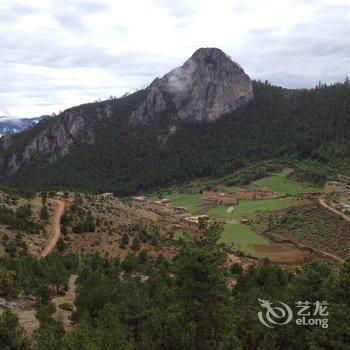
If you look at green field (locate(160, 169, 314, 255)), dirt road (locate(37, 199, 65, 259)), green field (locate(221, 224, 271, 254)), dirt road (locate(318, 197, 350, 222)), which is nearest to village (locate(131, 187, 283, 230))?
green field (locate(160, 169, 314, 255))

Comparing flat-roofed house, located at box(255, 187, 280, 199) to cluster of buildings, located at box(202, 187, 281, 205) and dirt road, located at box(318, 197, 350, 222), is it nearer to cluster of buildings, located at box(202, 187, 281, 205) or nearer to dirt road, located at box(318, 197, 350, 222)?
cluster of buildings, located at box(202, 187, 281, 205)

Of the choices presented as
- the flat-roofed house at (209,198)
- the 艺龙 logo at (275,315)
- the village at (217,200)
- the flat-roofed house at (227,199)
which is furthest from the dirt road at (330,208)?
the 艺龙 logo at (275,315)

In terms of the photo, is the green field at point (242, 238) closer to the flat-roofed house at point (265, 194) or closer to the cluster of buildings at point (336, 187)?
the flat-roofed house at point (265, 194)

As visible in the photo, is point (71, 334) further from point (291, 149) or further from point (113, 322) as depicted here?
point (291, 149)

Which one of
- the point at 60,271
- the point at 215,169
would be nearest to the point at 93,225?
the point at 60,271

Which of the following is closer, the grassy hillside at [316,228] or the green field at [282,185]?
the grassy hillside at [316,228]
